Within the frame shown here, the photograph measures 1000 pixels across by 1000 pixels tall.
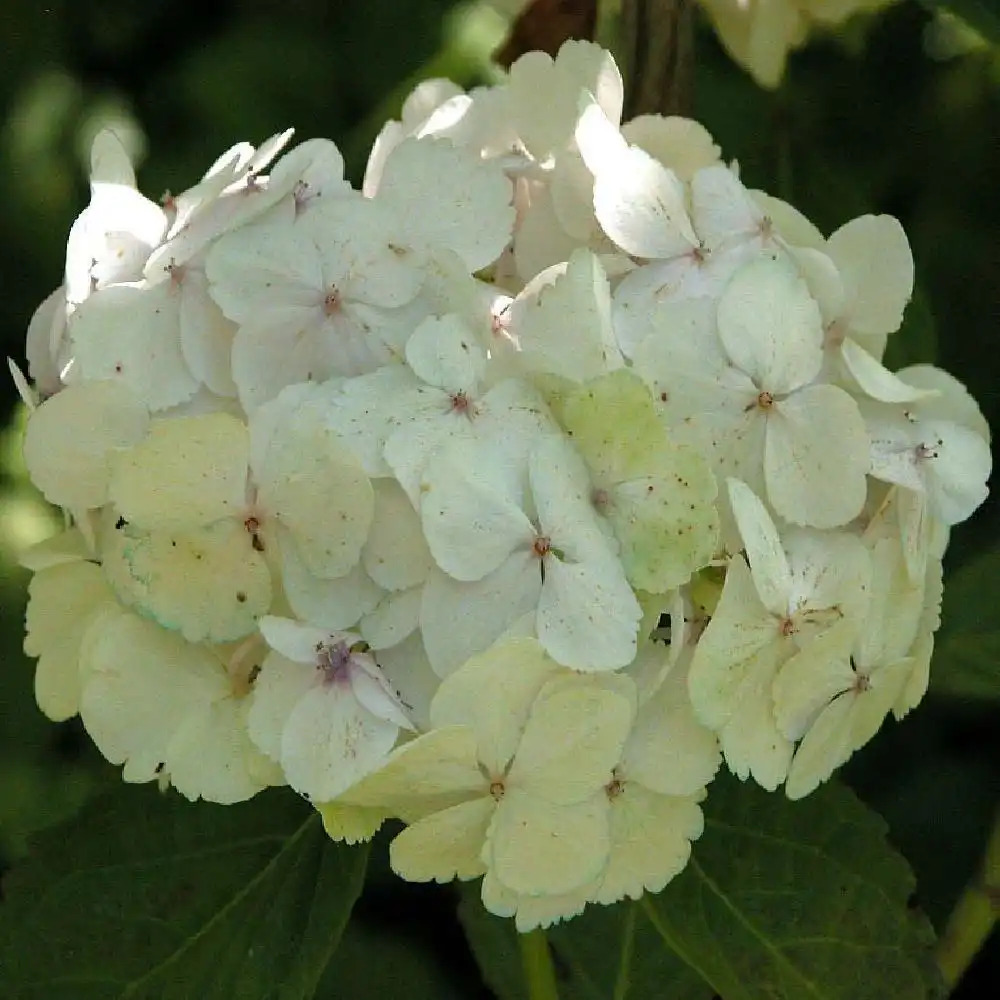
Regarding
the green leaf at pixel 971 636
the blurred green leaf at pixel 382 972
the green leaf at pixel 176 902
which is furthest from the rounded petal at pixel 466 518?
the blurred green leaf at pixel 382 972

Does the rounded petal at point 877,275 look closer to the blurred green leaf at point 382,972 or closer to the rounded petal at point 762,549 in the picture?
the rounded petal at point 762,549

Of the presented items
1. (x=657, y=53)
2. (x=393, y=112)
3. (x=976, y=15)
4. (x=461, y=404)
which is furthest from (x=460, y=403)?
(x=393, y=112)

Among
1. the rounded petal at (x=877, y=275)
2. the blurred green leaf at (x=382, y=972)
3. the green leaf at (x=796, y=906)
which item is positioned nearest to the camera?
the rounded petal at (x=877, y=275)

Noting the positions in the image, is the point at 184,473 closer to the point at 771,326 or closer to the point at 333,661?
the point at 333,661

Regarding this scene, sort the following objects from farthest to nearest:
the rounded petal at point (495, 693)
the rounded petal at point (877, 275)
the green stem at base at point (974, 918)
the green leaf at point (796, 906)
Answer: the green stem at base at point (974, 918), the green leaf at point (796, 906), the rounded petal at point (877, 275), the rounded petal at point (495, 693)

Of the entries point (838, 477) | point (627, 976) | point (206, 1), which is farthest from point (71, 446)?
point (206, 1)

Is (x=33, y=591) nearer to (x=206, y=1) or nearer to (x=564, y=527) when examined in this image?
(x=564, y=527)

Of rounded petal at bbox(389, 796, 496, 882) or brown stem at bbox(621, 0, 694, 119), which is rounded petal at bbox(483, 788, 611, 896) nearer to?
rounded petal at bbox(389, 796, 496, 882)

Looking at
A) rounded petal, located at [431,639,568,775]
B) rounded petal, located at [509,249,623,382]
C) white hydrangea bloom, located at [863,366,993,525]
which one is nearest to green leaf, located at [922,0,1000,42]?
white hydrangea bloom, located at [863,366,993,525]
